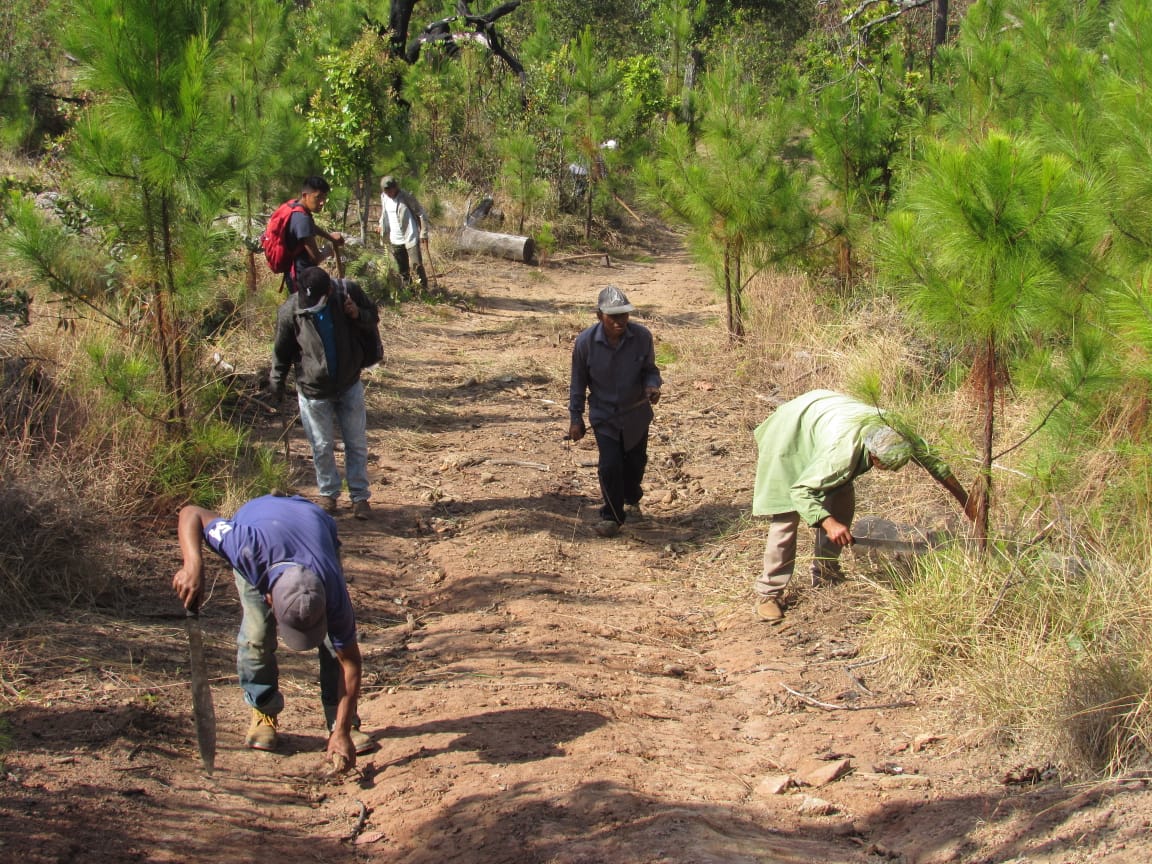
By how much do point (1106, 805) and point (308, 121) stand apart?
40.0 ft

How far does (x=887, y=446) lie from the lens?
16.5ft

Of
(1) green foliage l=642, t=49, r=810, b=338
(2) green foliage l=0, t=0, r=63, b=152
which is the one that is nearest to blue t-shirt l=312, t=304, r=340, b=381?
(1) green foliage l=642, t=49, r=810, b=338

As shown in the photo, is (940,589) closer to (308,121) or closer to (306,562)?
(306,562)

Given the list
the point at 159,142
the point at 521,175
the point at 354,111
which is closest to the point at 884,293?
the point at 159,142

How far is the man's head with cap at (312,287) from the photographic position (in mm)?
6535

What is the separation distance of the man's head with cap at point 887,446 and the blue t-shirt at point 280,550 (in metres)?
2.39

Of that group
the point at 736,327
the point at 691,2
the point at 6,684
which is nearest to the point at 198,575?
the point at 6,684

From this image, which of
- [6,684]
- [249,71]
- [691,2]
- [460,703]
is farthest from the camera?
[691,2]

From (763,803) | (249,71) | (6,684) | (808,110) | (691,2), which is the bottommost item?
(763,803)

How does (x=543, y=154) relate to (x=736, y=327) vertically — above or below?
above

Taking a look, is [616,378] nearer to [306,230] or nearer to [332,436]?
[332,436]

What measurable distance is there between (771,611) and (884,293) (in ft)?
15.6

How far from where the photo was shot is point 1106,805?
3580mm

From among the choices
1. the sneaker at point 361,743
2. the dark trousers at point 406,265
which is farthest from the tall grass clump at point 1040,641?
the dark trousers at point 406,265
